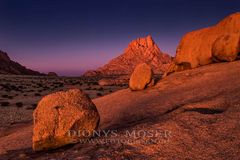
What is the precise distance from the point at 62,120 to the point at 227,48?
18.2 metres

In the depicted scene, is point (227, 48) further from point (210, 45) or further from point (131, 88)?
point (131, 88)

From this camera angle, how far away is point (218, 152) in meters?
6.81

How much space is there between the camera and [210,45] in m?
25.1

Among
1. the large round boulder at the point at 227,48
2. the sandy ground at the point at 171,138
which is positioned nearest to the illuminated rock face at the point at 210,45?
the large round boulder at the point at 227,48

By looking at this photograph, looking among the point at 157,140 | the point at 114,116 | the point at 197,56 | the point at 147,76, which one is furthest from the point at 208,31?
the point at 157,140

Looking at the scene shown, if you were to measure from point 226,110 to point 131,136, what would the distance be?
4352 millimetres

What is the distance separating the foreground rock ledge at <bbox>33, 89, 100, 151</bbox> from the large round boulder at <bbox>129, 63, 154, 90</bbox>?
471 inches

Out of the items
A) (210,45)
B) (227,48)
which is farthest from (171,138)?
(210,45)

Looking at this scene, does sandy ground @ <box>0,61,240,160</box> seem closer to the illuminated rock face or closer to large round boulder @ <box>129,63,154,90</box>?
large round boulder @ <box>129,63,154,90</box>

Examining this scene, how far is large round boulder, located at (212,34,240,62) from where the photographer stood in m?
22.3

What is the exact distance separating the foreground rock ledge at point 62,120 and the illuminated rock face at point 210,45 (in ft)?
56.3

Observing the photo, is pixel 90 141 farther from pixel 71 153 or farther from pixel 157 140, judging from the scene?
pixel 157 140

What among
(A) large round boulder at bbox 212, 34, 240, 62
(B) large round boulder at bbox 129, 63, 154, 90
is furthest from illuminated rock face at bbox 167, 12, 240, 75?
(B) large round boulder at bbox 129, 63, 154, 90

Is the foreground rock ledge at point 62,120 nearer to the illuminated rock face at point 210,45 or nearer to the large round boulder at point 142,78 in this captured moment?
the large round boulder at point 142,78
